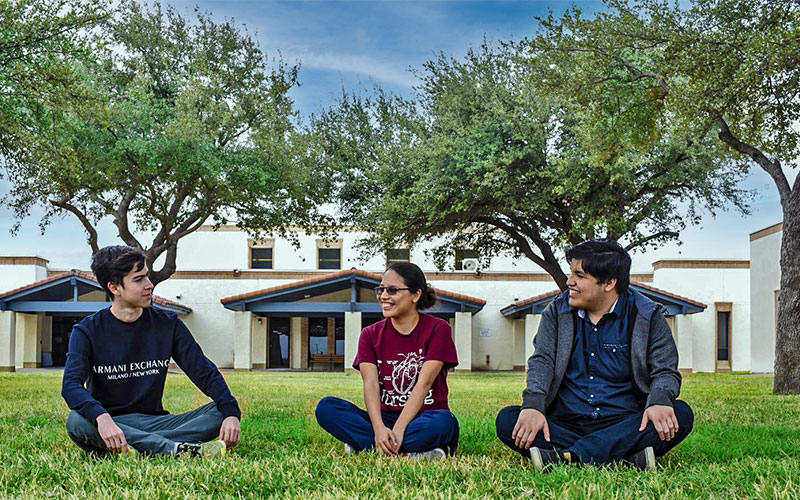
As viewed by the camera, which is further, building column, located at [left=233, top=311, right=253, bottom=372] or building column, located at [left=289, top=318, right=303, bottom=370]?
building column, located at [left=289, top=318, right=303, bottom=370]

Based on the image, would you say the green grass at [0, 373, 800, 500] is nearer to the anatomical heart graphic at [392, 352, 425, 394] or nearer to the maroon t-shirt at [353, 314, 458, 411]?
the maroon t-shirt at [353, 314, 458, 411]

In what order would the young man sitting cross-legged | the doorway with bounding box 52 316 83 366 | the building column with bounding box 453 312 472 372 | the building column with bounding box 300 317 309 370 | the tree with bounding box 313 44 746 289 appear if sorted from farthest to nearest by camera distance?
the doorway with bounding box 52 316 83 366 → the building column with bounding box 300 317 309 370 → the building column with bounding box 453 312 472 372 → the tree with bounding box 313 44 746 289 → the young man sitting cross-legged

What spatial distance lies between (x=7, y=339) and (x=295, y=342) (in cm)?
1110

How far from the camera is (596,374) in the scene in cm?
454

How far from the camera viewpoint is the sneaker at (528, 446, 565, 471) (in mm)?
4184

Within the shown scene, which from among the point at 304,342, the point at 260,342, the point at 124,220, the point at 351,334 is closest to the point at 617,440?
the point at 124,220

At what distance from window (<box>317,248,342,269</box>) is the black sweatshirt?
1301 inches

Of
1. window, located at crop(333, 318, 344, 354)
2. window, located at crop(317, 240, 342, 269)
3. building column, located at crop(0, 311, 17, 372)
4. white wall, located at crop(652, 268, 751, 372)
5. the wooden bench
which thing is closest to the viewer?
building column, located at crop(0, 311, 17, 372)

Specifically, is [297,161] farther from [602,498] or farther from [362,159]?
[602,498]

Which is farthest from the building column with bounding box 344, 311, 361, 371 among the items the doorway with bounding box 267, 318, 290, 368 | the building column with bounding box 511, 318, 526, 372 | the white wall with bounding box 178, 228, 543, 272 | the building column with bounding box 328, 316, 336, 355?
the white wall with bounding box 178, 228, 543, 272

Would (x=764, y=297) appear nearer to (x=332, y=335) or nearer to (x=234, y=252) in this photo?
(x=332, y=335)

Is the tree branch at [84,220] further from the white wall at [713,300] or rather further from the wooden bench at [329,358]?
the white wall at [713,300]

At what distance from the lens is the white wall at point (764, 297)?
969 inches

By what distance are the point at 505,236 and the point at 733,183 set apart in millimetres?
7000
